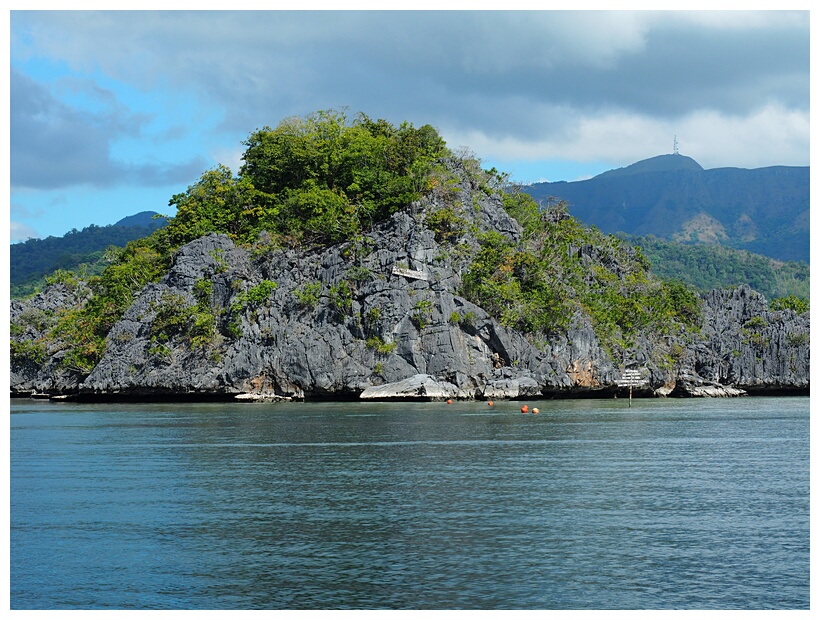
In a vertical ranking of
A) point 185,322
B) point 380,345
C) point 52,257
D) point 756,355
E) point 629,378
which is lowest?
point 629,378

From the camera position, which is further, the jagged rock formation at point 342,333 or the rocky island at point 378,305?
the rocky island at point 378,305

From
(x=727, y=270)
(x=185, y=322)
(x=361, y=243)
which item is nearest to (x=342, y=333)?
(x=361, y=243)

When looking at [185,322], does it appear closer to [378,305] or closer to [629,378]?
[378,305]

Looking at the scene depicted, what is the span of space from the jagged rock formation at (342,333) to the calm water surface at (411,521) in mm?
26641

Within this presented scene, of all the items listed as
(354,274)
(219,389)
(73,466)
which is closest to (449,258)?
(354,274)

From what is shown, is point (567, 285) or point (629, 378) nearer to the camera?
point (629, 378)

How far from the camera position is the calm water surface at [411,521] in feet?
50.4

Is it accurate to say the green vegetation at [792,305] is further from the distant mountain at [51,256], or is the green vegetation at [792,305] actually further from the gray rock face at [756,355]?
the distant mountain at [51,256]

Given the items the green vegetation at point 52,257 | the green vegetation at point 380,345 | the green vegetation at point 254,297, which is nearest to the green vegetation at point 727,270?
the green vegetation at point 52,257

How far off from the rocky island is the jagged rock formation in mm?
144

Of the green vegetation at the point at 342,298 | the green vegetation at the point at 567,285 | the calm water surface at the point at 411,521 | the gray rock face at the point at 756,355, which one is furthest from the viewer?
the gray rock face at the point at 756,355

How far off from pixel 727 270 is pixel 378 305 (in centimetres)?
12017

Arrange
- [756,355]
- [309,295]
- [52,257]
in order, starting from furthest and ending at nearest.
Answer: [52,257] → [756,355] → [309,295]

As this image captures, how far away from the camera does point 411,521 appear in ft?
67.6
